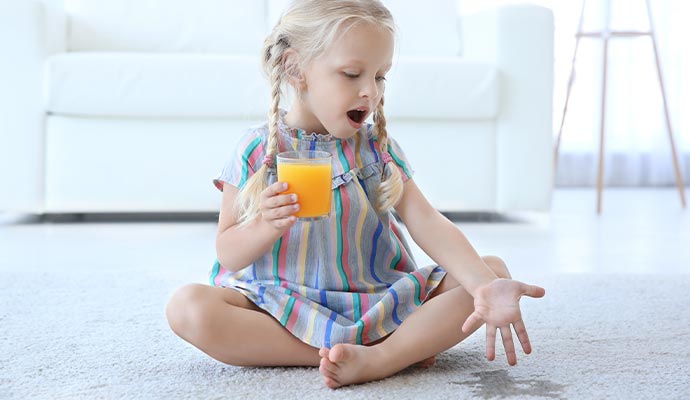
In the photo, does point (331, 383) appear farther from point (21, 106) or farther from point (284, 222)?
point (21, 106)

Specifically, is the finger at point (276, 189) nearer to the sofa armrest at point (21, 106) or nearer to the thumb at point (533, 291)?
the thumb at point (533, 291)

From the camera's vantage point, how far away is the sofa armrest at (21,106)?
2.55 m

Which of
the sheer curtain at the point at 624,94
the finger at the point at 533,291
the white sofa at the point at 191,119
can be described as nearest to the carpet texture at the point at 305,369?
the finger at the point at 533,291

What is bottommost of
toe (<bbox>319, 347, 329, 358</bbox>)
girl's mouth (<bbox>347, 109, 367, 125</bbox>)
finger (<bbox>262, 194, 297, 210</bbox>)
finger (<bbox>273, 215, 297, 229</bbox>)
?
toe (<bbox>319, 347, 329, 358</bbox>)

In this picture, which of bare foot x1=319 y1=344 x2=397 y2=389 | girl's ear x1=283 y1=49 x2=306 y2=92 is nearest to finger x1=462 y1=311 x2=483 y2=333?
bare foot x1=319 y1=344 x2=397 y2=389

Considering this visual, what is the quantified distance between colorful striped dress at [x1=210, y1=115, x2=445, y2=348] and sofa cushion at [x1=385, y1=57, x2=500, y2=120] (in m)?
1.34

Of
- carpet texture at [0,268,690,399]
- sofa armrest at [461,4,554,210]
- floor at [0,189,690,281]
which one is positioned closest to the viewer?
carpet texture at [0,268,690,399]

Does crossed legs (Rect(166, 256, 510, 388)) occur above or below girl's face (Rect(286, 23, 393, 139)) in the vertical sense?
below

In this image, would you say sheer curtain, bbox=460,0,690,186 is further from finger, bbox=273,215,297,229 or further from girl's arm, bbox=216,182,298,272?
finger, bbox=273,215,297,229

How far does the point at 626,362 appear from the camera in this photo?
3.82 ft

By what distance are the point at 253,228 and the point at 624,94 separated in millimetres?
3213

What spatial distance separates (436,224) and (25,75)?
1.72 m

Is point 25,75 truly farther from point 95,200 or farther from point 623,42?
point 623,42

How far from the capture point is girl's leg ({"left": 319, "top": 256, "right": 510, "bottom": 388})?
105cm
